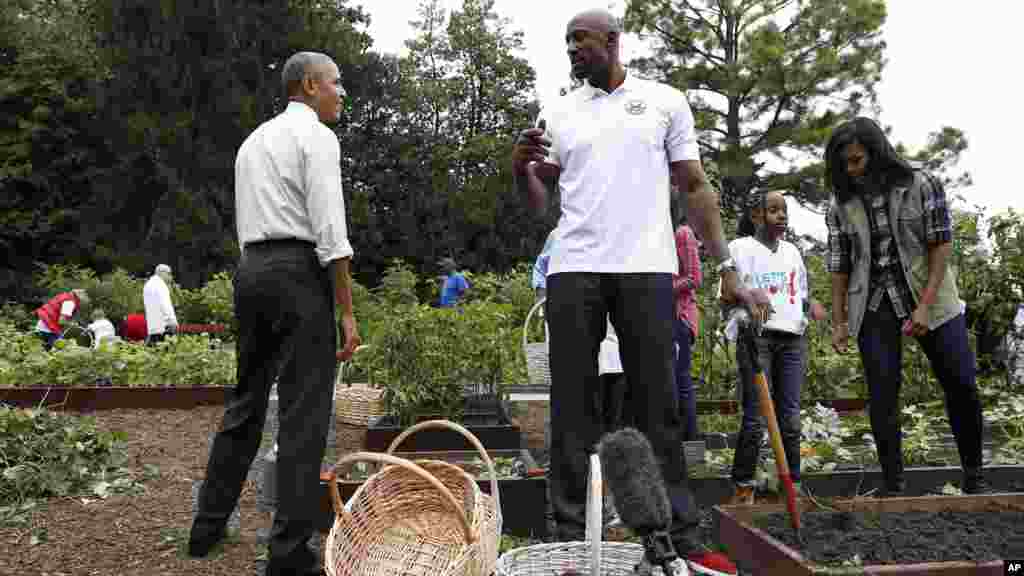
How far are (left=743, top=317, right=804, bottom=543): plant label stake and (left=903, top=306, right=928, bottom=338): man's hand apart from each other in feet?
3.75

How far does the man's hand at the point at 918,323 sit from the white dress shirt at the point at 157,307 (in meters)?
10.6

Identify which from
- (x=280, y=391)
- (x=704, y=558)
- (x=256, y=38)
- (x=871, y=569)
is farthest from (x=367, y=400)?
(x=256, y=38)

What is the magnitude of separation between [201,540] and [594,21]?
2.64 metres

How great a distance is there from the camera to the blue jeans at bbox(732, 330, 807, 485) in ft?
15.0

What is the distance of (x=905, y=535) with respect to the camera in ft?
10.6

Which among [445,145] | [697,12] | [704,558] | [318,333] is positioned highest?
[697,12]

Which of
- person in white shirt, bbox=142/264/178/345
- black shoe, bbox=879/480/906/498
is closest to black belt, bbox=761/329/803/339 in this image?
black shoe, bbox=879/480/906/498

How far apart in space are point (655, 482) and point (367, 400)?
18.1 feet

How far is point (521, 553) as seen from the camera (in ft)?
9.48

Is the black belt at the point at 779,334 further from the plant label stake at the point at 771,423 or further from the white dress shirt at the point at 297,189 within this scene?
the white dress shirt at the point at 297,189

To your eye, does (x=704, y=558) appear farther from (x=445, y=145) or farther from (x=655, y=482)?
(x=445, y=145)

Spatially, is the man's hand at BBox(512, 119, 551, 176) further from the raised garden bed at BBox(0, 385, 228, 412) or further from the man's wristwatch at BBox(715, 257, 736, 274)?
the raised garden bed at BBox(0, 385, 228, 412)

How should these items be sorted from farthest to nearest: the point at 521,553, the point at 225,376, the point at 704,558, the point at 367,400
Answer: the point at 225,376 < the point at 367,400 < the point at 704,558 < the point at 521,553

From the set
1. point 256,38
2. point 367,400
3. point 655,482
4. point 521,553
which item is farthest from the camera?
point 256,38
